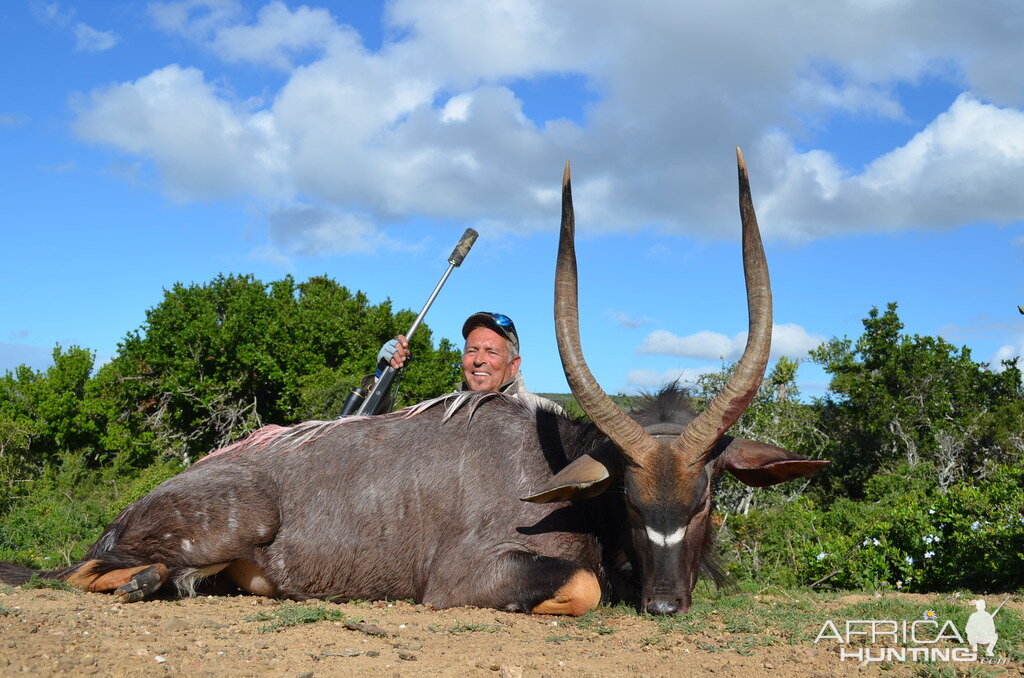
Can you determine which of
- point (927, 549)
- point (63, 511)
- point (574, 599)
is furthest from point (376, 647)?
point (63, 511)

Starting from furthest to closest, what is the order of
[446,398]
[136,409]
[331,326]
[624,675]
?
[331,326] < [136,409] < [446,398] < [624,675]

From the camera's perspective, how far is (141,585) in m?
5.82

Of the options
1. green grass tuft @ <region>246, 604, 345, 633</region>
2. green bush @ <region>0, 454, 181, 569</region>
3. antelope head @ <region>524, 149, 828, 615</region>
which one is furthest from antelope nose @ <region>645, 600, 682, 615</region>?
green bush @ <region>0, 454, 181, 569</region>

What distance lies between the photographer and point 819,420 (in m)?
14.9

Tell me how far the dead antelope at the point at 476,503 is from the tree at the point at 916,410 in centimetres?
917

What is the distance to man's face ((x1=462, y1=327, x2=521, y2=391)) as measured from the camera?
330 inches

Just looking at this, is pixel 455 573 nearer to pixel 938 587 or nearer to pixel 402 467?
pixel 402 467

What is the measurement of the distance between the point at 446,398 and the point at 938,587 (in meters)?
4.01

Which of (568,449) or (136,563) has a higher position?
(568,449)

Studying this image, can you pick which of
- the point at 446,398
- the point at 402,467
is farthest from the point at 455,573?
the point at 446,398

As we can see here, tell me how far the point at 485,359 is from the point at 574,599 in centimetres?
331

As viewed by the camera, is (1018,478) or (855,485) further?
(855,485)

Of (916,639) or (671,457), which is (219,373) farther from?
(916,639)

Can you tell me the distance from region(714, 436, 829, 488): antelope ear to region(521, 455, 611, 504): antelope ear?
0.73 meters
